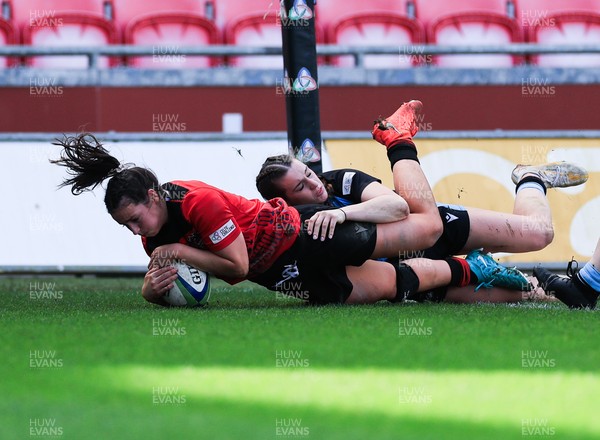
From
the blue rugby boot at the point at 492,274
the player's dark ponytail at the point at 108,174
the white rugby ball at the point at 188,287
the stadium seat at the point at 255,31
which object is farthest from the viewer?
the stadium seat at the point at 255,31

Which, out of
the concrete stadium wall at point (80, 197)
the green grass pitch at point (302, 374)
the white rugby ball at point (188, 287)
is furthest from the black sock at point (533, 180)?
the concrete stadium wall at point (80, 197)

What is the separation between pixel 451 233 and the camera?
19.0ft

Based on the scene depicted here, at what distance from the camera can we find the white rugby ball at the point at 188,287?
520cm

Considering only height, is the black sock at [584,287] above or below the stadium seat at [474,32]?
below

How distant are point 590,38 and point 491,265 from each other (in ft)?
21.3

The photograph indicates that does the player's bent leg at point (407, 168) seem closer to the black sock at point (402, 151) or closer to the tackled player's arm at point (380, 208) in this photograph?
the black sock at point (402, 151)

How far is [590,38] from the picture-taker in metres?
11.5

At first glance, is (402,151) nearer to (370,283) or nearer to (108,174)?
(370,283)

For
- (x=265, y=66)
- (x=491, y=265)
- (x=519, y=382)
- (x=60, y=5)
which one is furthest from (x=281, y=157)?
(x=60, y=5)

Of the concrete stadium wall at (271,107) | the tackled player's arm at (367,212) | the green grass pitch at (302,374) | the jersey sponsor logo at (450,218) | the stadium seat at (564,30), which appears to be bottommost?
the green grass pitch at (302,374)

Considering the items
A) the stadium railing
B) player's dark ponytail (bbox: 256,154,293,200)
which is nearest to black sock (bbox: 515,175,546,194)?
player's dark ponytail (bbox: 256,154,293,200)

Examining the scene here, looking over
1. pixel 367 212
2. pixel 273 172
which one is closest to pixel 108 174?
pixel 273 172

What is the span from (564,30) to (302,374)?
8.98m

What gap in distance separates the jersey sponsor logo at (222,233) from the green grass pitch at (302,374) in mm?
365
